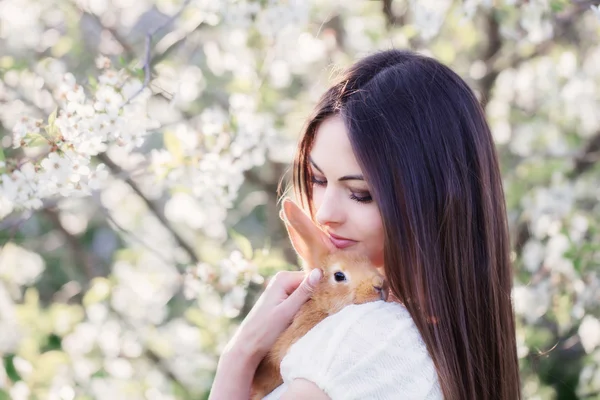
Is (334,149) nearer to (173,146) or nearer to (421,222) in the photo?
(421,222)

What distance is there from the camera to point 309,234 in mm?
1515

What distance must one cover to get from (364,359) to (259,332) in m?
0.30

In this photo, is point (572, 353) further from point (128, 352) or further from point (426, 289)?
point (426, 289)

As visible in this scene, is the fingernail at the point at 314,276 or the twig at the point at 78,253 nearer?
the fingernail at the point at 314,276

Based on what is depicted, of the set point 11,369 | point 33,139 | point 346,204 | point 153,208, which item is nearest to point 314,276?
point 346,204

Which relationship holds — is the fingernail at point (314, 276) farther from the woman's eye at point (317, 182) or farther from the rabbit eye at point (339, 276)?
the woman's eye at point (317, 182)

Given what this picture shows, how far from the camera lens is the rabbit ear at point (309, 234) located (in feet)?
4.95

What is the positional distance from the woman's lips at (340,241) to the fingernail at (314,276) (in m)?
0.10

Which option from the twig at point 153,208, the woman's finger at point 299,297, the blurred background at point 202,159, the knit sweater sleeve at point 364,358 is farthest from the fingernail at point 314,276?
the twig at point 153,208

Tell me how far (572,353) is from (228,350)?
138 inches

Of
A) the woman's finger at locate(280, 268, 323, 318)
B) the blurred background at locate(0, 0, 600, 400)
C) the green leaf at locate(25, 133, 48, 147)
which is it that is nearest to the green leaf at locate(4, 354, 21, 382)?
the blurred background at locate(0, 0, 600, 400)

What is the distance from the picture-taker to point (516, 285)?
3.15 meters

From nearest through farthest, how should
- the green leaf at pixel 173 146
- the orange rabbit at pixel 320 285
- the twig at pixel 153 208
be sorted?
the orange rabbit at pixel 320 285 < the green leaf at pixel 173 146 < the twig at pixel 153 208

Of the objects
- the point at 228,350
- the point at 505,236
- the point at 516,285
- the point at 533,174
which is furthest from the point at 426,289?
the point at 533,174
